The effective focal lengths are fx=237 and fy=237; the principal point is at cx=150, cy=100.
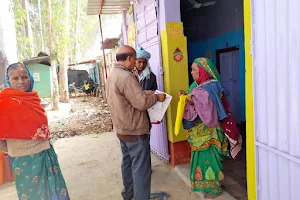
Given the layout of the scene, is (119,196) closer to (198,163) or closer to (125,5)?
(198,163)

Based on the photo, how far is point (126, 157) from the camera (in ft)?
9.15

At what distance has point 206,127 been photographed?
2.71m

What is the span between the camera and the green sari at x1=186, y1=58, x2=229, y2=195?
2705 millimetres

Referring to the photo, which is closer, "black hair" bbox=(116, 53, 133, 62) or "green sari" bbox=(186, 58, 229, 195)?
"black hair" bbox=(116, 53, 133, 62)

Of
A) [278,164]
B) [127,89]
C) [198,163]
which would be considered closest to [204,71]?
[127,89]

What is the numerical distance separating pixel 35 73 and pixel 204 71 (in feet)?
43.6

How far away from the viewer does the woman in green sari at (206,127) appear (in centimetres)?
252

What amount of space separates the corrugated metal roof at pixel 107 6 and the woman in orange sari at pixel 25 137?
9.98ft

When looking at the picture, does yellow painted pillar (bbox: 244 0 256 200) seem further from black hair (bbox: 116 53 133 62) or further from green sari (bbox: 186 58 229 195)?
black hair (bbox: 116 53 133 62)

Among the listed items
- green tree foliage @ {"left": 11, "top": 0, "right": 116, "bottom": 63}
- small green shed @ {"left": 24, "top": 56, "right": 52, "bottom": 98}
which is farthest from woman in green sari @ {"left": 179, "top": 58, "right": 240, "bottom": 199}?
small green shed @ {"left": 24, "top": 56, "right": 52, "bottom": 98}

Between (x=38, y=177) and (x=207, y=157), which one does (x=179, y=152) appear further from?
(x=38, y=177)

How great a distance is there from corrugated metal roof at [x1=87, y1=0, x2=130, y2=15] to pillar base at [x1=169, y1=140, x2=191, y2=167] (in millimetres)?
3120

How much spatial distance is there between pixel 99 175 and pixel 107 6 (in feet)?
11.5

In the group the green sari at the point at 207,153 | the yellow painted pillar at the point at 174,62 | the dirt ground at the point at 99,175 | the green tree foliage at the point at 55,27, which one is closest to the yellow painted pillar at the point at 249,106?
the green sari at the point at 207,153
